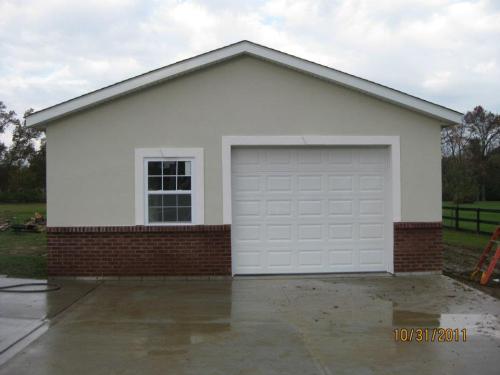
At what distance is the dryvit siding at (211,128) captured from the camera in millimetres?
10398

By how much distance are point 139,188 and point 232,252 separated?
2168 millimetres

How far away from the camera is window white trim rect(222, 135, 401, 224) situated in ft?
34.2

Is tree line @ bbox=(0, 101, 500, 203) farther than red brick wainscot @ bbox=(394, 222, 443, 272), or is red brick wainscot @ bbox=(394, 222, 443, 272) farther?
tree line @ bbox=(0, 101, 500, 203)

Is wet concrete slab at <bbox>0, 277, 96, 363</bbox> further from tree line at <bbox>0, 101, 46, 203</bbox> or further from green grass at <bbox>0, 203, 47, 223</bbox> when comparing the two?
tree line at <bbox>0, 101, 46, 203</bbox>

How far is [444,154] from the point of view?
1981 inches

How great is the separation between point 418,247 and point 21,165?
61.1 meters

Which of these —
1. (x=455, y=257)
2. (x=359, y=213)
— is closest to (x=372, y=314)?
(x=359, y=213)

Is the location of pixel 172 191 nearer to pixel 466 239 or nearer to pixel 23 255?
pixel 23 255

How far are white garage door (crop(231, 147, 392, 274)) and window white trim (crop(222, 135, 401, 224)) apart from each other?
0.22m

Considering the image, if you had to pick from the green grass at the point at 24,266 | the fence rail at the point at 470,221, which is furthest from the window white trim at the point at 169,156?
the fence rail at the point at 470,221

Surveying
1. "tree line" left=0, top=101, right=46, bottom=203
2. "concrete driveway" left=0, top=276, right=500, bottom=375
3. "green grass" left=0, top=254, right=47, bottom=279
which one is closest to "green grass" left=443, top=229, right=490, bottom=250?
"concrete driveway" left=0, top=276, right=500, bottom=375

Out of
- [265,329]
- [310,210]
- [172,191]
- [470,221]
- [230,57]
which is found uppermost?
[230,57]

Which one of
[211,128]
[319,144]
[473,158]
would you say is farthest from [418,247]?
[473,158]

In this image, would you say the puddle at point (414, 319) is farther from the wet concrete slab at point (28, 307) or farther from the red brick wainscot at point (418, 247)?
the wet concrete slab at point (28, 307)
